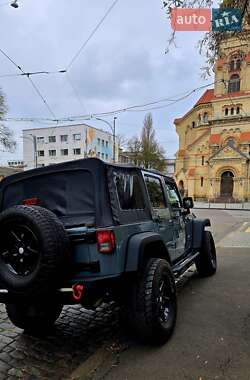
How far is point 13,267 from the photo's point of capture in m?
2.85

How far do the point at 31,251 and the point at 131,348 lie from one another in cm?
151

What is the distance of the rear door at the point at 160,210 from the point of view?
3.89 m

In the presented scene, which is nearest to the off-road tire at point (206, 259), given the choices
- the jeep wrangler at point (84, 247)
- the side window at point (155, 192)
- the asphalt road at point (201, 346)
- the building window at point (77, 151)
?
the asphalt road at point (201, 346)

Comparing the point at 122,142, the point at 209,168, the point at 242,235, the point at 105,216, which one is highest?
the point at 122,142

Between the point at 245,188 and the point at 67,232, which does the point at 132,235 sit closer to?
the point at 67,232

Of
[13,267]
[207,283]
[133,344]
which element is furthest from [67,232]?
[207,283]

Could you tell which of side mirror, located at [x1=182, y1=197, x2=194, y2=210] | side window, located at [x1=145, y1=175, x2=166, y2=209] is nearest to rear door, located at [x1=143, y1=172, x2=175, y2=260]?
side window, located at [x1=145, y1=175, x2=166, y2=209]

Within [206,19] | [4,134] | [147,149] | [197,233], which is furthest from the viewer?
[147,149]

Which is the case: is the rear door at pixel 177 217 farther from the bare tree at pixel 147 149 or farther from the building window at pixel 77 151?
the building window at pixel 77 151

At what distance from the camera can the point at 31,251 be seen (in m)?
2.75

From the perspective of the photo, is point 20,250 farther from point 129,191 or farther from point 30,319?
point 129,191

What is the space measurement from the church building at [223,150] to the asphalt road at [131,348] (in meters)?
37.0

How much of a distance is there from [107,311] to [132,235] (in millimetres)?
1721

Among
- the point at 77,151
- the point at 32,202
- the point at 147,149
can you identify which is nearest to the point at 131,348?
the point at 32,202
